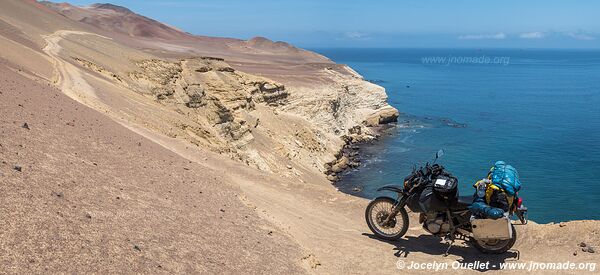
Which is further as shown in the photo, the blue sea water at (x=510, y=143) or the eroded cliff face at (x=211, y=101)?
the blue sea water at (x=510, y=143)

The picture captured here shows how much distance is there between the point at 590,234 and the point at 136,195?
778 centimetres

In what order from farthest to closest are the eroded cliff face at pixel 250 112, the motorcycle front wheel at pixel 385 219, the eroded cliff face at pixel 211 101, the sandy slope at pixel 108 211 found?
the eroded cliff face at pixel 250 112 < the eroded cliff face at pixel 211 101 < the motorcycle front wheel at pixel 385 219 < the sandy slope at pixel 108 211

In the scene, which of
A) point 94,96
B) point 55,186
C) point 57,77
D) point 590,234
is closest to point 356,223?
point 590,234

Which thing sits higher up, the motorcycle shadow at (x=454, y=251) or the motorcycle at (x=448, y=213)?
the motorcycle at (x=448, y=213)

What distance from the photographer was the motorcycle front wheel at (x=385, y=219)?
29.5ft

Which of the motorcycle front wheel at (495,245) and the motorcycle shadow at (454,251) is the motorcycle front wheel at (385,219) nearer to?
the motorcycle shadow at (454,251)

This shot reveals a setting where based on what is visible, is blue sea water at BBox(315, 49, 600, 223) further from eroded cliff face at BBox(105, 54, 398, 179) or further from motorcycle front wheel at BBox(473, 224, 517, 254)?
motorcycle front wheel at BBox(473, 224, 517, 254)

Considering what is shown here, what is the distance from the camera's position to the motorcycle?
802 cm

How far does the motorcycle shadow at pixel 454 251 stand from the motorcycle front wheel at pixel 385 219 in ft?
0.45

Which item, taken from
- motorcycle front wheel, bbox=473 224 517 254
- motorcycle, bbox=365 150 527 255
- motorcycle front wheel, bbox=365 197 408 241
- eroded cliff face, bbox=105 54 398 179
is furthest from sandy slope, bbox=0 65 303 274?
eroded cliff face, bbox=105 54 398 179

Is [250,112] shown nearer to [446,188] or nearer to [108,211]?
[446,188]

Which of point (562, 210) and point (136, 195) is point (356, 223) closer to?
point (136, 195)

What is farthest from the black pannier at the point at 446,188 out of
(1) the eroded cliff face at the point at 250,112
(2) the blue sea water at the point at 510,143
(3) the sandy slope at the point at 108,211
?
(2) the blue sea water at the point at 510,143

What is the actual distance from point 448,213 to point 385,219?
1241 mm
